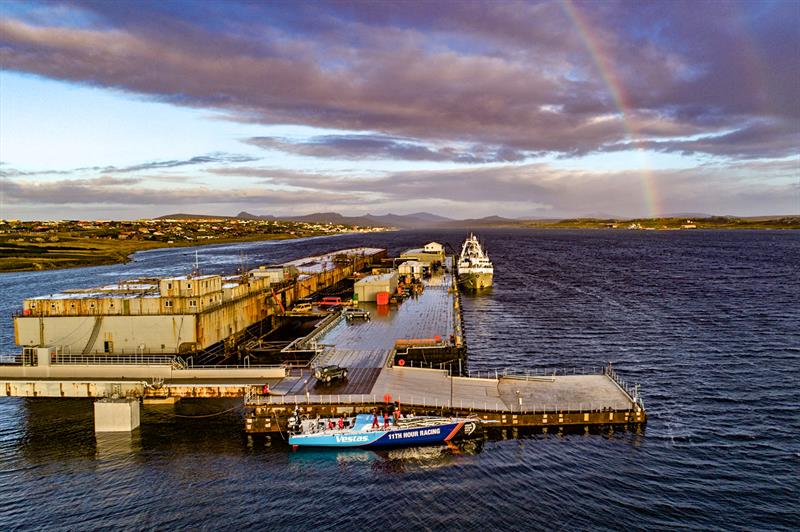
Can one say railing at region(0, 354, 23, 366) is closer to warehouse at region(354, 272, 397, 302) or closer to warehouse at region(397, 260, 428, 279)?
warehouse at region(354, 272, 397, 302)

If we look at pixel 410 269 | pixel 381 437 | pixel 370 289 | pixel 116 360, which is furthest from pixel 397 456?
pixel 410 269

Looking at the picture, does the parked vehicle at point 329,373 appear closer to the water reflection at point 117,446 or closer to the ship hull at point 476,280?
the water reflection at point 117,446

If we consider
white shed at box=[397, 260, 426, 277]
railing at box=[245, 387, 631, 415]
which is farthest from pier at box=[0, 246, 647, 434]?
white shed at box=[397, 260, 426, 277]

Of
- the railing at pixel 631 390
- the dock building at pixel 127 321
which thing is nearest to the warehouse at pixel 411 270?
the dock building at pixel 127 321

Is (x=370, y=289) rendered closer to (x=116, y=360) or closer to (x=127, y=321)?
(x=127, y=321)

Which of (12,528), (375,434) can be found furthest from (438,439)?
(12,528)

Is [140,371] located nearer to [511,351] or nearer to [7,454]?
[7,454]
